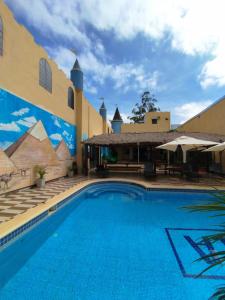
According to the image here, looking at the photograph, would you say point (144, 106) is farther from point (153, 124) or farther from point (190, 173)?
point (190, 173)

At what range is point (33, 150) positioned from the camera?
8.84m

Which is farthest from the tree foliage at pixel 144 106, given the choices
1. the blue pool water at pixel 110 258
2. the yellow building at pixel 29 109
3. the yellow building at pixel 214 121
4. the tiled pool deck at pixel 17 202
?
the blue pool water at pixel 110 258

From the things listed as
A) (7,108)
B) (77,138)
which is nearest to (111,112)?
(77,138)

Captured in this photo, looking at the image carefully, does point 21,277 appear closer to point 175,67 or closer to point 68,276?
point 68,276

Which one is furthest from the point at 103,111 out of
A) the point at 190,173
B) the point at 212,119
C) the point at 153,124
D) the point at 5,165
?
the point at 5,165

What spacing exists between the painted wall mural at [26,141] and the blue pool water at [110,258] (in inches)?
108

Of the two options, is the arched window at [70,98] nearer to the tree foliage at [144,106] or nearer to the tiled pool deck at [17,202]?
the tiled pool deck at [17,202]

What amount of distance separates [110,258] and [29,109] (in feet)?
23.4

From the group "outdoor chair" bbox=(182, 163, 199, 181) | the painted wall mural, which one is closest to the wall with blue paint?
Answer: the painted wall mural

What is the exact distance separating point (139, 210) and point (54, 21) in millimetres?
8386

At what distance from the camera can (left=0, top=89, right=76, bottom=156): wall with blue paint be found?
6.81 metres

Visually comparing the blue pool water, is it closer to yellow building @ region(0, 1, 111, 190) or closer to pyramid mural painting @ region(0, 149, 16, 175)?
pyramid mural painting @ region(0, 149, 16, 175)

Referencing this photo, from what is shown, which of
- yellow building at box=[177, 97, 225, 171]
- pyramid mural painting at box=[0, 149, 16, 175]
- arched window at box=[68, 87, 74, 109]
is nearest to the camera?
pyramid mural painting at box=[0, 149, 16, 175]

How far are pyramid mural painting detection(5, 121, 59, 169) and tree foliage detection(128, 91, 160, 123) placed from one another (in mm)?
33442
